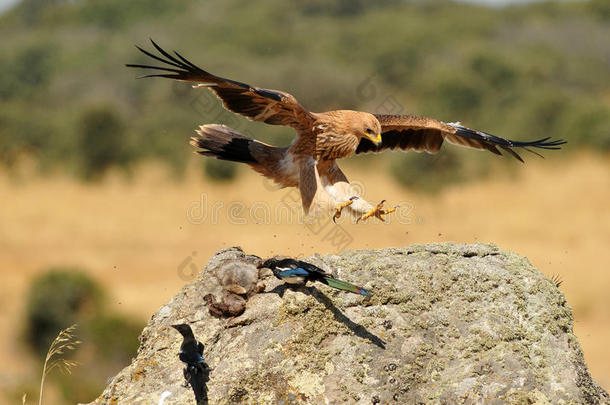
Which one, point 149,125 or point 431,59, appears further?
point 431,59

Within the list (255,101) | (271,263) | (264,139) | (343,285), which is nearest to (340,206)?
(255,101)

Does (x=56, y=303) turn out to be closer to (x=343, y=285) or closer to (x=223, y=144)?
(x=223, y=144)

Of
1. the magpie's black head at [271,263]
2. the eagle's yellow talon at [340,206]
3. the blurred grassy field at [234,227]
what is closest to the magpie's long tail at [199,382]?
the magpie's black head at [271,263]

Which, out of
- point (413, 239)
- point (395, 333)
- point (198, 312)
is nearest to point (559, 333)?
point (395, 333)

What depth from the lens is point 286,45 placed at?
44.5 metres

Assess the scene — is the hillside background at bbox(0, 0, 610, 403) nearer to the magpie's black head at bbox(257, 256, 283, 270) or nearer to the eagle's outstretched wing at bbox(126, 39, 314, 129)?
the magpie's black head at bbox(257, 256, 283, 270)

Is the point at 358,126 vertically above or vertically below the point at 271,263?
above

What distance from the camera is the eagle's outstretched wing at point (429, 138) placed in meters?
7.54

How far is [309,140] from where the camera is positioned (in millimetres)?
7152

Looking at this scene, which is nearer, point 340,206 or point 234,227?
point 340,206

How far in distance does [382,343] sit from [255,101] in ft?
9.52

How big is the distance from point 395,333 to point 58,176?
81.0ft

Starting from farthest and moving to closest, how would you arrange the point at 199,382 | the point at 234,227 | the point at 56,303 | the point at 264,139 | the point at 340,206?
the point at 264,139
the point at 234,227
the point at 56,303
the point at 340,206
the point at 199,382

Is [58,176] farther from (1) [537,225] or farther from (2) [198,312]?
(2) [198,312]
